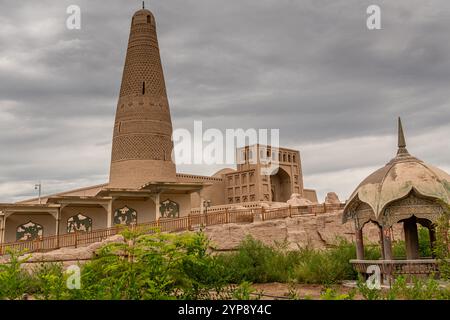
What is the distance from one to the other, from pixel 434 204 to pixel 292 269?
13.0 feet

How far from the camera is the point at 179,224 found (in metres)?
20.9

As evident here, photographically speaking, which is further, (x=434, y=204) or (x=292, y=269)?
(x=292, y=269)

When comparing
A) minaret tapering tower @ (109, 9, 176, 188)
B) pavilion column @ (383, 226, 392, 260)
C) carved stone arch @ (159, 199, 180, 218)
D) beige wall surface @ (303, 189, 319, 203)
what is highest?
minaret tapering tower @ (109, 9, 176, 188)

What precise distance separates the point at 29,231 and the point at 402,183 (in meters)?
20.4

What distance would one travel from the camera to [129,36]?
30.7 metres

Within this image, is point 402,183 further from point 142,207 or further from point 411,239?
point 142,207

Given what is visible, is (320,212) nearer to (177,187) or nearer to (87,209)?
(177,187)

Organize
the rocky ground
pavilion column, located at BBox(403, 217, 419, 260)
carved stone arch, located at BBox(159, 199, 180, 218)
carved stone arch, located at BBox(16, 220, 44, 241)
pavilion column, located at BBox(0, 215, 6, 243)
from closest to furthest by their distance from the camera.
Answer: pavilion column, located at BBox(403, 217, 419, 260), the rocky ground, pavilion column, located at BBox(0, 215, 6, 243), carved stone arch, located at BBox(16, 220, 44, 241), carved stone arch, located at BBox(159, 199, 180, 218)

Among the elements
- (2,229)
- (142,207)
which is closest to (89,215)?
(142,207)

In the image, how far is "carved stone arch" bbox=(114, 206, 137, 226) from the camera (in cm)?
2373

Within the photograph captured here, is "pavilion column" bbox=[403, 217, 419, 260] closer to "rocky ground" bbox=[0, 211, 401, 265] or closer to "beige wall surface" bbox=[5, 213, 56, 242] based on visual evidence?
"rocky ground" bbox=[0, 211, 401, 265]

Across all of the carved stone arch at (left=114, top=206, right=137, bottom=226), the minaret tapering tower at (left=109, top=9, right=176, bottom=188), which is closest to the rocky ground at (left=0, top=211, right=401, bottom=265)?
the carved stone arch at (left=114, top=206, right=137, bottom=226)

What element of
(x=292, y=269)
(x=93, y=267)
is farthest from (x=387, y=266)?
(x=93, y=267)

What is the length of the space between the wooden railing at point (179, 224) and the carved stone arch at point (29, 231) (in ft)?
6.54
